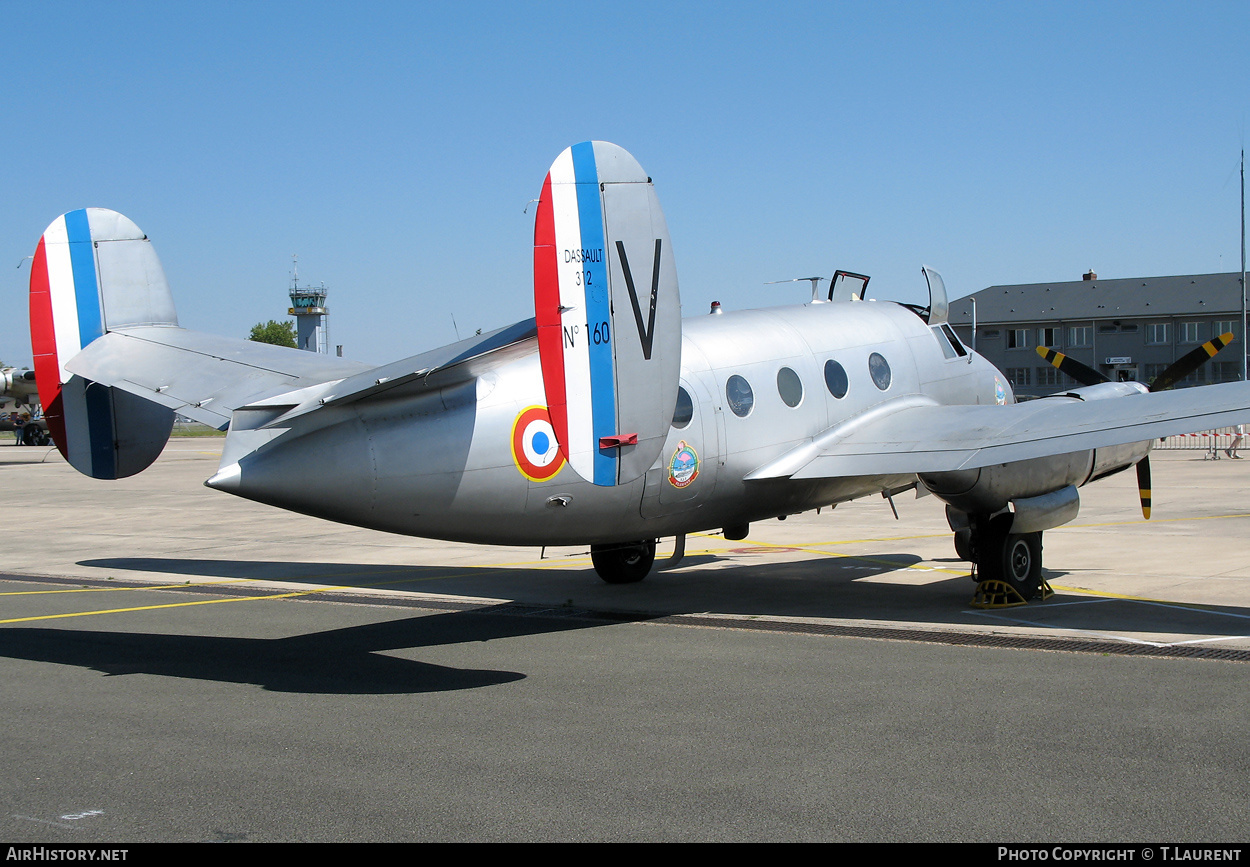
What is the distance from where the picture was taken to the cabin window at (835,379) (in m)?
14.4

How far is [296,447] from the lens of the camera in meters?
10.3

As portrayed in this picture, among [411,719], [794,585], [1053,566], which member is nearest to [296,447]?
[411,719]

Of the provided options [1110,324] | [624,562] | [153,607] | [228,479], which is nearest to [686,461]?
[624,562]

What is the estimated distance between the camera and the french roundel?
36.7 feet

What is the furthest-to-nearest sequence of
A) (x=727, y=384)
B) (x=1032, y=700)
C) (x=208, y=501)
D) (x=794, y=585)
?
1. (x=208, y=501)
2. (x=794, y=585)
3. (x=727, y=384)
4. (x=1032, y=700)

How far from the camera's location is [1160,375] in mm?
16500

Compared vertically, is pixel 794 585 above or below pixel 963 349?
below

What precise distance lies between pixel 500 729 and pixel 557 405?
2729 millimetres

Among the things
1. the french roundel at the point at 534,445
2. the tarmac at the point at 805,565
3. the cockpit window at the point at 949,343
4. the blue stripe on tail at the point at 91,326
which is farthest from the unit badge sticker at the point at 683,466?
the blue stripe on tail at the point at 91,326

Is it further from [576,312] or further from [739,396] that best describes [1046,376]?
[576,312]

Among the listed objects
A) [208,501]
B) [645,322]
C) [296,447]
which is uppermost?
[645,322]

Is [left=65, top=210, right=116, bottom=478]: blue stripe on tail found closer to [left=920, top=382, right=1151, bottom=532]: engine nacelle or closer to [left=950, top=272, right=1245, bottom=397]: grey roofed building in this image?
[left=920, top=382, right=1151, bottom=532]: engine nacelle

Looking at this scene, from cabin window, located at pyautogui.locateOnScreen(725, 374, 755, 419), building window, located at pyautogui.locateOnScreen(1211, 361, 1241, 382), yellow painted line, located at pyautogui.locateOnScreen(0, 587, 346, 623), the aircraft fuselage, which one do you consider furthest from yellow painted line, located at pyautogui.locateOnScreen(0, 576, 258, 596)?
building window, located at pyautogui.locateOnScreen(1211, 361, 1241, 382)

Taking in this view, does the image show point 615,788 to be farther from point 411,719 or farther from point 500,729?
point 411,719
